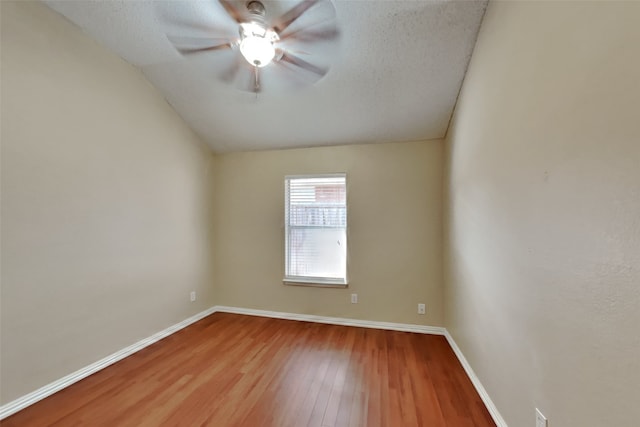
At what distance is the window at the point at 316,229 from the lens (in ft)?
A: 11.3

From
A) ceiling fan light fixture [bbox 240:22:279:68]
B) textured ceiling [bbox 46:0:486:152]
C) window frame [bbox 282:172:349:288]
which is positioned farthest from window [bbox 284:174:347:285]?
ceiling fan light fixture [bbox 240:22:279:68]

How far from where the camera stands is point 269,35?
172 centimetres

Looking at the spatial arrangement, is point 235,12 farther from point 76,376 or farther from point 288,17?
point 76,376

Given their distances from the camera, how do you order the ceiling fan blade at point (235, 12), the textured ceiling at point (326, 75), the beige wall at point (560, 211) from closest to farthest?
the beige wall at point (560, 211), the ceiling fan blade at point (235, 12), the textured ceiling at point (326, 75)

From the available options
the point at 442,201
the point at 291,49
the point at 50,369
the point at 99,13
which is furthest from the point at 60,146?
the point at 442,201

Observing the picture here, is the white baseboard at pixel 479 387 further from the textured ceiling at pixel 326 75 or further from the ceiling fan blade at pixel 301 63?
the ceiling fan blade at pixel 301 63

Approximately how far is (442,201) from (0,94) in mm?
3897

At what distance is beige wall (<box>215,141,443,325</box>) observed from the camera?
3.14m

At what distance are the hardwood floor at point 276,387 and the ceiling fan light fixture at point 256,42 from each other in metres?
2.42

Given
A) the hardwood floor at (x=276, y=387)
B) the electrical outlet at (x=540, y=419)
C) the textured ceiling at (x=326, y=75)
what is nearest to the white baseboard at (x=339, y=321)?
the hardwood floor at (x=276, y=387)

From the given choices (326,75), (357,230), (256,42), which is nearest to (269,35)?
(256,42)

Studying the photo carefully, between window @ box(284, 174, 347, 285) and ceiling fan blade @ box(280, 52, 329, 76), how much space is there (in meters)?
1.35

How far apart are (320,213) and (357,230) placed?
1.83 ft

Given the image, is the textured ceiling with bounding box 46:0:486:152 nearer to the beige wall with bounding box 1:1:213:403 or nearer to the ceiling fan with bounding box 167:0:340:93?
the ceiling fan with bounding box 167:0:340:93
